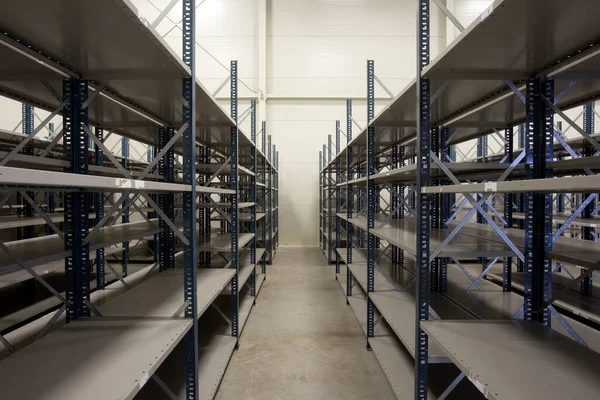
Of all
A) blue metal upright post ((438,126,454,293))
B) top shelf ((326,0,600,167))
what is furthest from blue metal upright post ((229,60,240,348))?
blue metal upright post ((438,126,454,293))

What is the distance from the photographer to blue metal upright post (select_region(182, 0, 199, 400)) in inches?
69.9

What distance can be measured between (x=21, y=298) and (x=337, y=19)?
26.9ft

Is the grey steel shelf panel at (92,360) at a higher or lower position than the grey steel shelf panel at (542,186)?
lower

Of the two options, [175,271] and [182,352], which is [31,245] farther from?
[182,352]

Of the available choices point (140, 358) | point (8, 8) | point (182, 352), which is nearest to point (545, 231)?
point (140, 358)

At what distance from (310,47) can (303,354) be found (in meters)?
7.44

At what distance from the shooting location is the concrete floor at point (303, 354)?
2326 millimetres

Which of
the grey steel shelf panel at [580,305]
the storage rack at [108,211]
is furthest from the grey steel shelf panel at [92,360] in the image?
the grey steel shelf panel at [580,305]

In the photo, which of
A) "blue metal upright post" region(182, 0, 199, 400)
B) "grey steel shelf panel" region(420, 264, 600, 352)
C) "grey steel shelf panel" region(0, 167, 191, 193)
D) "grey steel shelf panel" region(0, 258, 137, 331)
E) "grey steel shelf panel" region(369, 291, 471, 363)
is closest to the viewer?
"grey steel shelf panel" region(0, 167, 191, 193)

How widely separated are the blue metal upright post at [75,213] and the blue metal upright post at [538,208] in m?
2.49

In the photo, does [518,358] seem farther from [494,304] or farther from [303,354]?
[303,354]

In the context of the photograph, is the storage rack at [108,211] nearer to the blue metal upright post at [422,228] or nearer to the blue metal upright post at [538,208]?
the blue metal upright post at [422,228]

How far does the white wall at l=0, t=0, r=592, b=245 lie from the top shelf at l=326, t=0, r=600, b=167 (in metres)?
5.95

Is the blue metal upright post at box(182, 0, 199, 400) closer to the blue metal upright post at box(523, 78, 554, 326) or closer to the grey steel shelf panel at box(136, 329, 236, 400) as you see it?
the grey steel shelf panel at box(136, 329, 236, 400)
